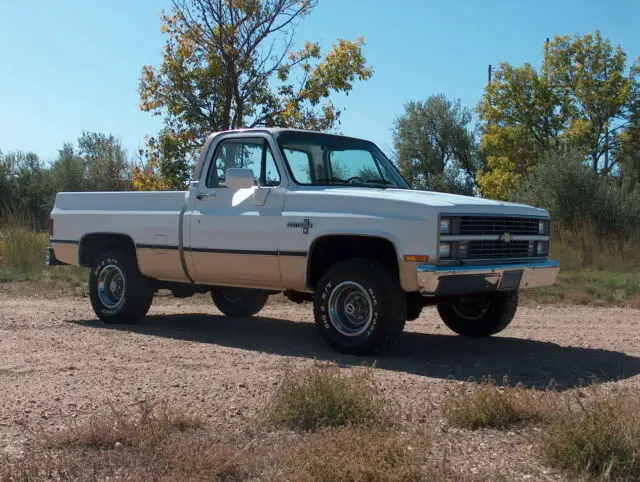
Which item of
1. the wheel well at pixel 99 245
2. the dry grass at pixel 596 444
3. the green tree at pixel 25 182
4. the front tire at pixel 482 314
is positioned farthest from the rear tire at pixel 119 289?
the green tree at pixel 25 182

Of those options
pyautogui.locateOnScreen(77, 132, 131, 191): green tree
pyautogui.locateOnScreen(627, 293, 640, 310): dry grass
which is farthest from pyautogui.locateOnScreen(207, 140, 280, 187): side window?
pyautogui.locateOnScreen(77, 132, 131, 191): green tree

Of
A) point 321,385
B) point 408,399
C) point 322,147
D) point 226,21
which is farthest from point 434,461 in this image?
point 226,21

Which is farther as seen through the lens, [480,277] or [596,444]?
[480,277]

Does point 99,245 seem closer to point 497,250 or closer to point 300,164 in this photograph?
point 300,164

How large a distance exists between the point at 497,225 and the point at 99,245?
4868 millimetres

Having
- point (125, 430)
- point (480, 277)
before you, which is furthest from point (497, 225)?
point (125, 430)

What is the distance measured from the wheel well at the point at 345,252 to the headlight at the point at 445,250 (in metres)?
0.47

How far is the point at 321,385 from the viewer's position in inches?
195

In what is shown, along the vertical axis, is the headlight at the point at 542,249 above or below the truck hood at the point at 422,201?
below

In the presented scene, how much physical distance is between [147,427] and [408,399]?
1907mm

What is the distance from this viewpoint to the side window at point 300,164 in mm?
7961

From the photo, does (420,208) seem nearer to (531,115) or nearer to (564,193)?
(564,193)

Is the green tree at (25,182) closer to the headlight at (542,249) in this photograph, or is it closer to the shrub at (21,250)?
the shrub at (21,250)

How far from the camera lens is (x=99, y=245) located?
9742 millimetres
